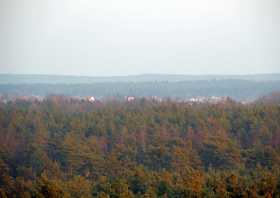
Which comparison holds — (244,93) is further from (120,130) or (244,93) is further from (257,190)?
(257,190)

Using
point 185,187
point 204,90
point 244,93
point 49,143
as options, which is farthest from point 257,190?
point 204,90

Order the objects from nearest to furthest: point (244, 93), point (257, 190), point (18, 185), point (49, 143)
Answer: point (257, 190)
point (18, 185)
point (49, 143)
point (244, 93)

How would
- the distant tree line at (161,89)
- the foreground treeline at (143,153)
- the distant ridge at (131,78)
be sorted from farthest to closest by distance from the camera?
the distant ridge at (131,78), the distant tree line at (161,89), the foreground treeline at (143,153)

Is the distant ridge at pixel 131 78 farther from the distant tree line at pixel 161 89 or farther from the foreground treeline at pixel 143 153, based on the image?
the foreground treeline at pixel 143 153

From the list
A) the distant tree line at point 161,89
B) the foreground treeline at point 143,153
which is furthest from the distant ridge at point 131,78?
the foreground treeline at point 143,153

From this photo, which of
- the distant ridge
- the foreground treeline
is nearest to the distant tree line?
the distant ridge

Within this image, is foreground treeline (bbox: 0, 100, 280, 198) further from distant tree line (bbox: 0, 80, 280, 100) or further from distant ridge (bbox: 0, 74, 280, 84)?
distant ridge (bbox: 0, 74, 280, 84)

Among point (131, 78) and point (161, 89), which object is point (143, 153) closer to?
point (161, 89)

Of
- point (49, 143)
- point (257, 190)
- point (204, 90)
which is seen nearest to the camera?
point (257, 190)
